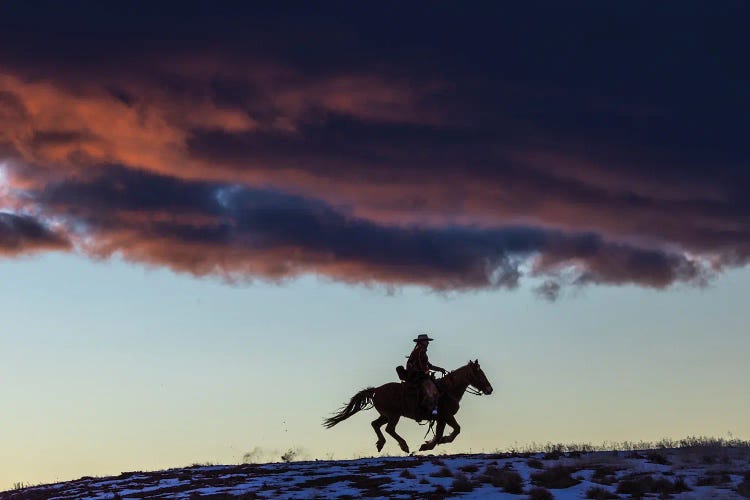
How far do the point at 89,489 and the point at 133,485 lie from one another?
54.2 inches

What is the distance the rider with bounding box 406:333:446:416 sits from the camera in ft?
110

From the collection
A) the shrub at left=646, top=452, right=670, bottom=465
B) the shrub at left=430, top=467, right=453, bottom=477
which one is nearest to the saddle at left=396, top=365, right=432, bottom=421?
the shrub at left=430, top=467, right=453, bottom=477

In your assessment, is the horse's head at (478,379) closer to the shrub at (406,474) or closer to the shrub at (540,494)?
the shrub at (406,474)

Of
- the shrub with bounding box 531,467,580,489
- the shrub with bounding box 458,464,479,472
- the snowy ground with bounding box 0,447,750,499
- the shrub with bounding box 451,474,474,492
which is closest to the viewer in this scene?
the snowy ground with bounding box 0,447,750,499

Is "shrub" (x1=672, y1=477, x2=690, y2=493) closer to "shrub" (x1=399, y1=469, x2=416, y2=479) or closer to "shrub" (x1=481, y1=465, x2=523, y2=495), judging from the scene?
"shrub" (x1=481, y1=465, x2=523, y2=495)

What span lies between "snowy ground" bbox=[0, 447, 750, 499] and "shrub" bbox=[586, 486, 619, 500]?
30 mm

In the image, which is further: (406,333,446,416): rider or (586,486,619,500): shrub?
(406,333,446,416): rider

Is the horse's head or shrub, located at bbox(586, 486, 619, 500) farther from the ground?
the horse's head

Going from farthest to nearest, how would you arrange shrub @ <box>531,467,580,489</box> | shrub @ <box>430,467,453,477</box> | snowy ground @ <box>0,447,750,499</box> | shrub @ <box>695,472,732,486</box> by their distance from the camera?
shrub @ <box>430,467,453,477</box>, shrub @ <box>531,467,580,489</box>, shrub @ <box>695,472,732,486</box>, snowy ground @ <box>0,447,750,499</box>

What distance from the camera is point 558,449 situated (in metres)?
31.8

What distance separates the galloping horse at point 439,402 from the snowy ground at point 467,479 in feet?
8.99

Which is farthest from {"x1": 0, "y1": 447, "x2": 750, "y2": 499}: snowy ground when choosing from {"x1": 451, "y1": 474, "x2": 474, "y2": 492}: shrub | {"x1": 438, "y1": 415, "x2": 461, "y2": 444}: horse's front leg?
{"x1": 438, "y1": 415, "x2": 461, "y2": 444}: horse's front leg

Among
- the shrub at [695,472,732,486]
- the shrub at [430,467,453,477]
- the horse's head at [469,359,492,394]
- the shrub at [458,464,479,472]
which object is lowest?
the shrub at [695,472,732,486]

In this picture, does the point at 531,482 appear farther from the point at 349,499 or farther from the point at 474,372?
the point at 474,372
